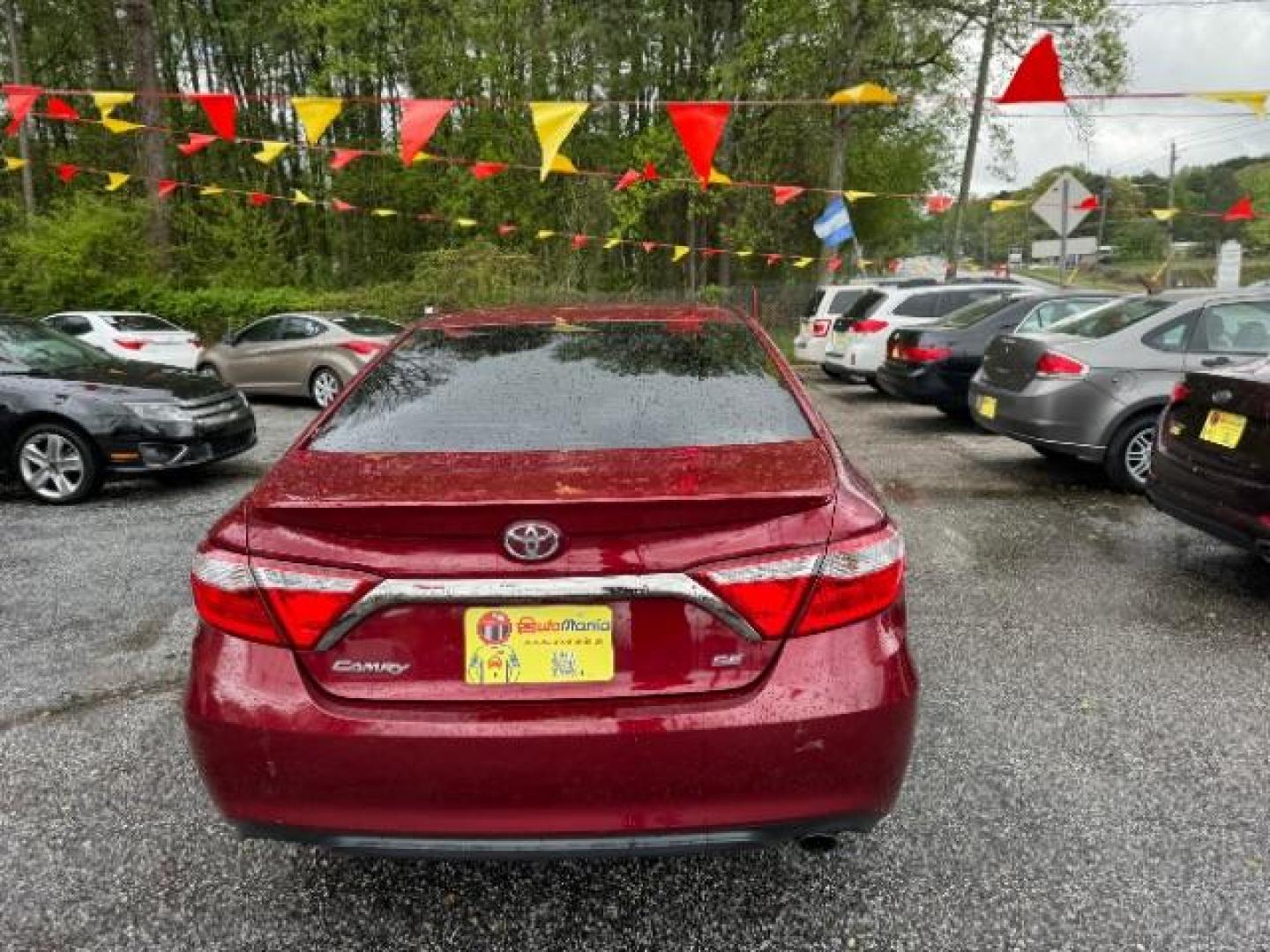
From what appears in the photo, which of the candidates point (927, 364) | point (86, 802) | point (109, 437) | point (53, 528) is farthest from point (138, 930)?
point (927, 364)

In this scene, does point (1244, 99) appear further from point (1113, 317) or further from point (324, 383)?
point (324, 383)

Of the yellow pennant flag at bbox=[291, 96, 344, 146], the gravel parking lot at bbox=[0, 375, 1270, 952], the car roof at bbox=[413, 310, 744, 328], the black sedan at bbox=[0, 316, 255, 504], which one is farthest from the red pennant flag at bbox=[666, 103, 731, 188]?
the car roof at bbox=[413, 310, 744, 328]

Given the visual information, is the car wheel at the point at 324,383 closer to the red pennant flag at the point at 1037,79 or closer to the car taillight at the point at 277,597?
the red pennant flag at the point at 1037,79

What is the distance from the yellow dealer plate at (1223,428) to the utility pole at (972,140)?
17038mm

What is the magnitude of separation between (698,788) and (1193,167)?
112841 millimetres

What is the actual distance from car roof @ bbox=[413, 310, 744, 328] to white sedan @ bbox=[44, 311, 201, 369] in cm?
1207

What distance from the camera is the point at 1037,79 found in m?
9.12

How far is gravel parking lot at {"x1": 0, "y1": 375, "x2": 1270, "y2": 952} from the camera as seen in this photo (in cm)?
234

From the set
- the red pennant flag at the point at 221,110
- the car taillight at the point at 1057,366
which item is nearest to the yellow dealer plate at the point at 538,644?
the car taillight at the point at 1057,366

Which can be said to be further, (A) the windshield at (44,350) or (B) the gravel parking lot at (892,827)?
(A) the windshield at (44,350)

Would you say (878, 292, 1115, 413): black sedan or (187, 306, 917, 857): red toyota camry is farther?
(878, 292, 1115, 413): black sedan

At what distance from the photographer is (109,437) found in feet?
22.3

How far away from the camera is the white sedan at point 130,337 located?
14.1m

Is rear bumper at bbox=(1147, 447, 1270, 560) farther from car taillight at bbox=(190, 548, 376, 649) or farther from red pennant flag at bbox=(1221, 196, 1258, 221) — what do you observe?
red pennant flag at bbox=(1221, 196, 1258, 221)
